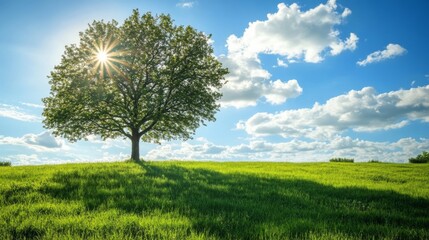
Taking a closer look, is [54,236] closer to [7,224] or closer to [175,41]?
[7,224]

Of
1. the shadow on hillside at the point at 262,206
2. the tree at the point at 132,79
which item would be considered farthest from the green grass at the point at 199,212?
the tree at the point at 132,79

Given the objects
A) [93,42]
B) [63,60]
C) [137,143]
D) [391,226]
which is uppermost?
[93,42]

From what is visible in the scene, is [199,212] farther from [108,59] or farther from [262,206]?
[108,59]

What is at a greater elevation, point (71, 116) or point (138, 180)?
point (71, 116)

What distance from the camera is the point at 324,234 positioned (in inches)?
247

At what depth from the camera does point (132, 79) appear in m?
29.7

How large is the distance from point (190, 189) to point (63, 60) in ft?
82.2

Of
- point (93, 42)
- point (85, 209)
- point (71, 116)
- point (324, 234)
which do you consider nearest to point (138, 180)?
point (85, 209)

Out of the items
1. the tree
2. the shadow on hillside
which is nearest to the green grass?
the shadow on hillside

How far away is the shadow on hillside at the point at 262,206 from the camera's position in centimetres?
683

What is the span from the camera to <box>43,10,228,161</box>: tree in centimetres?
2916

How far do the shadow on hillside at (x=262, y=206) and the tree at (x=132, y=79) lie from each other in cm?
1681

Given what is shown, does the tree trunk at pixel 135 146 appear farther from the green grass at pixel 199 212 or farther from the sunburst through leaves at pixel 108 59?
the green grass at pixel 199 212

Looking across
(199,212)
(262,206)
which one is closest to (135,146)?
(262,206)
